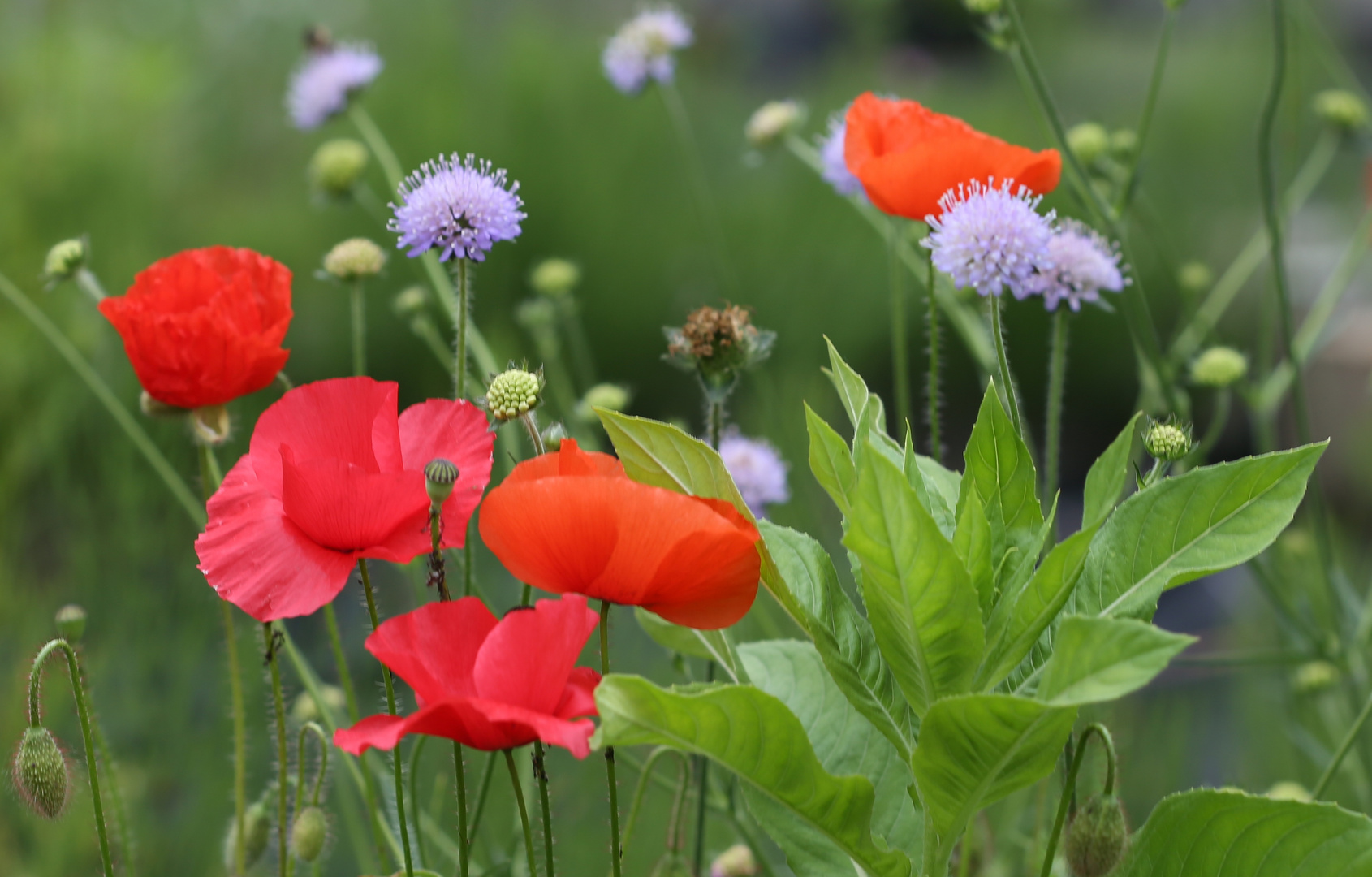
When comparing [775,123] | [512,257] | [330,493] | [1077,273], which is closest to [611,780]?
[330,493]

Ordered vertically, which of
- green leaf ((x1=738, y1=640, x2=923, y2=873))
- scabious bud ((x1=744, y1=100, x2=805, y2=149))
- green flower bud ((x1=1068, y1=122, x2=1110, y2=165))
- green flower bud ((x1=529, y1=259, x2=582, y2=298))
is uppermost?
scabious bud ((x1=744, y1=100, x2=805, y2=149))

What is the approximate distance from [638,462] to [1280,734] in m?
1.13

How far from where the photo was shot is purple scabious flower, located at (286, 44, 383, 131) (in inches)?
43.3

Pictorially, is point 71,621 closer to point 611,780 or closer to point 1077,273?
point 611,780

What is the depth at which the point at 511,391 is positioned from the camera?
481mm

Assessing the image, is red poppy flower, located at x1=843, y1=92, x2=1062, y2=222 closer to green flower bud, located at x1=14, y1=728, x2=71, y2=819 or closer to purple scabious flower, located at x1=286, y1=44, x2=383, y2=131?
green flower bud, located at x1=14, y1=728, x2=71, y2=819

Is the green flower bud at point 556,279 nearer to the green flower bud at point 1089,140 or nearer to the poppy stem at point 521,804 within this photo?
the green flower bud at point 1089,140

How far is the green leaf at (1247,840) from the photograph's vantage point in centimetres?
46

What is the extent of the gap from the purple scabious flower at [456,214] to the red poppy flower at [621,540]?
157mm

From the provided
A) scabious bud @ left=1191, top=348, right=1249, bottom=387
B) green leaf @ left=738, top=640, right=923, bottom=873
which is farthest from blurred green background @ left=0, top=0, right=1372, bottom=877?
green leaf @ left=738, top=640, right=923, bottom=873

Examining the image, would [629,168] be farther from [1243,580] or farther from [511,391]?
[511,391]

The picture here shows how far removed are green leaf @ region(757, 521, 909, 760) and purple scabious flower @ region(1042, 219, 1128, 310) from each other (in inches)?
10.7


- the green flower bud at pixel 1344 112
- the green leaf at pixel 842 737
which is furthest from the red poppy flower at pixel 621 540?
the green flower bud at pixel 1344 112

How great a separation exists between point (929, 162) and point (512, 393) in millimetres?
230
